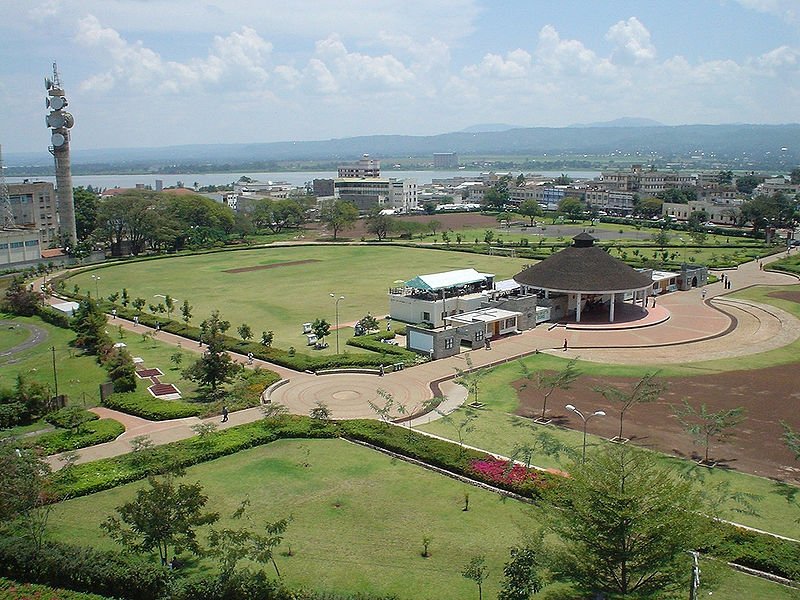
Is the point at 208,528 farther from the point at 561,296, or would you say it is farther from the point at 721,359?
the point at 561,296

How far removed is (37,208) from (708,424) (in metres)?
106

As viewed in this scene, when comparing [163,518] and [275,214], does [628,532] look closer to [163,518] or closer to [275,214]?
[163,518]

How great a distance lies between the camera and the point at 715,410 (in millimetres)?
32375

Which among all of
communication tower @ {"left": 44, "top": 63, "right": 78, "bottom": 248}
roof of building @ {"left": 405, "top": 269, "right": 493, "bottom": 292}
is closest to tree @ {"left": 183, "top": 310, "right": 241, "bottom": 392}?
roof of building @ {"left": 405, "top": 269, "right": 493, "bottom": 292}

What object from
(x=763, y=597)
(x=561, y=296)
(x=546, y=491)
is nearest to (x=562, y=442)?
(x=546, y=491)

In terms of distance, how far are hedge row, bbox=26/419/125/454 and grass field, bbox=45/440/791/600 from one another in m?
5.17

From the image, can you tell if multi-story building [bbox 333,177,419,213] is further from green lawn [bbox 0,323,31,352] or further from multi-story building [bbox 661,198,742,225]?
green lawn [bbox 0,323,31,352]

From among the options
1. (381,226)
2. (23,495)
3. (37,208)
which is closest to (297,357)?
(23,495)

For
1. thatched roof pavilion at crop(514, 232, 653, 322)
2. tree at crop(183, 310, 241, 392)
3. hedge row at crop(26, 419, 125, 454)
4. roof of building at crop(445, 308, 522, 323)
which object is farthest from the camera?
thatched roof pavilion at crop(514, 232, 653, 322)

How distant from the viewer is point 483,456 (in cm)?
2617

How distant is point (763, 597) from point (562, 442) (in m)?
11.1

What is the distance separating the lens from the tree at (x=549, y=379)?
3306cm

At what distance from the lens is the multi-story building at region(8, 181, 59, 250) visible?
10356 centimetres

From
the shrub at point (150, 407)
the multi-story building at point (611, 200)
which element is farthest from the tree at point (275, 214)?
the shrub at point (150, 407)
